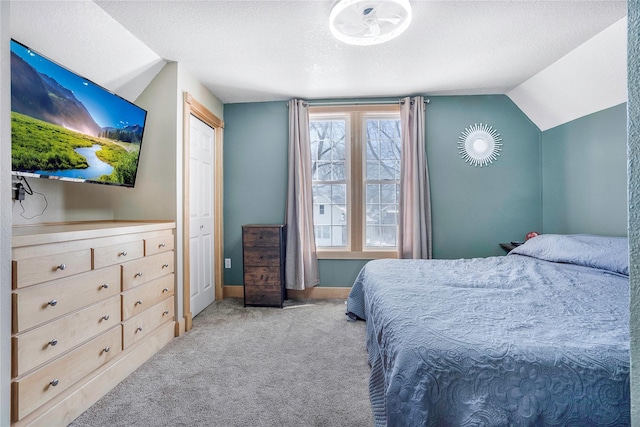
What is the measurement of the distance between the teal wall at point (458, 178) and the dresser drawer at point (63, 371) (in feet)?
6.32

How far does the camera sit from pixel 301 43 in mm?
2451

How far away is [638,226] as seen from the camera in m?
0.46

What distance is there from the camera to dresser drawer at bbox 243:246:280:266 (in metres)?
3.36

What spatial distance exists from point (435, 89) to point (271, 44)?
6.27ft

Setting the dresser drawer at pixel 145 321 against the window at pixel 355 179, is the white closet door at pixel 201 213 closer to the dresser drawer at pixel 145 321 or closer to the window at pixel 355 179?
the dresser drawer at pixel 145 321

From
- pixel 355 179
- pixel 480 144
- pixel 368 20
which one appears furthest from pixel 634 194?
pixel 480 144

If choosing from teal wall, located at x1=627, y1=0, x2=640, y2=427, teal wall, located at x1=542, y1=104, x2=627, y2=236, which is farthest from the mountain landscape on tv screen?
teal wall, located at x1=542, y1=104, x2=627, y2=236

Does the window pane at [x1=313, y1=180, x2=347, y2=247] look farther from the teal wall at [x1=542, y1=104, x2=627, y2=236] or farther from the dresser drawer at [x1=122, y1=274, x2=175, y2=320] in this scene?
the teal wall at [x1=542, y1=104, x2=627, y2=236]

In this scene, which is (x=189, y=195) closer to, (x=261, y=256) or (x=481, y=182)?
(x=261, y=256)

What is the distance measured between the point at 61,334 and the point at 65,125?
47.2 inches

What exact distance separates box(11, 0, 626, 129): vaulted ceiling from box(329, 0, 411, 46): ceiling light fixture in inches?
3.8

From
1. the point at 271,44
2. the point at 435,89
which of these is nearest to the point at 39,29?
the point at 271,44

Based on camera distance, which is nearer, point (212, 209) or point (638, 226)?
point (638, 226)

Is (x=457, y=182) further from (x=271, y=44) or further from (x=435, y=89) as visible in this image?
(x=271, y=44)
